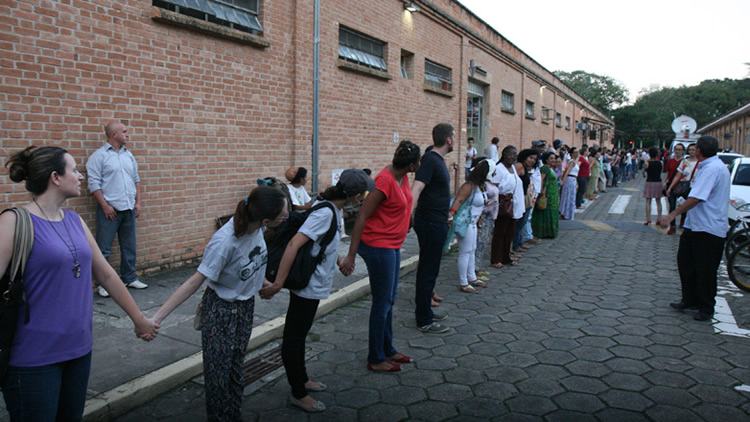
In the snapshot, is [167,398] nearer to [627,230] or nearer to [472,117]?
[627,230]

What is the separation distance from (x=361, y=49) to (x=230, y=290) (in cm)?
951

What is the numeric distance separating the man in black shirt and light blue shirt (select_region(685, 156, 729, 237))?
104 inches

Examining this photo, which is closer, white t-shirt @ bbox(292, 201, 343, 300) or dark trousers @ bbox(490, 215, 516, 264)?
white t-shirt @ bbox(292, 201, 343, 300)

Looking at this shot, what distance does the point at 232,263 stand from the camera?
10.4ft

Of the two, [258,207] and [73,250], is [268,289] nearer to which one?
[258,207]

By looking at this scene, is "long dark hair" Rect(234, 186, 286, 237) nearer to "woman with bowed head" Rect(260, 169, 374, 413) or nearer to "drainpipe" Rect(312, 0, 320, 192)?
"woman with bowed head" Rect(260, 169, 374, 413)

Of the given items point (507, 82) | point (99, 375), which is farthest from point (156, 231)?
point (507, 82)

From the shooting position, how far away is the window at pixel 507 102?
2252cm

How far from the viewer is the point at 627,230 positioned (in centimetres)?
1238

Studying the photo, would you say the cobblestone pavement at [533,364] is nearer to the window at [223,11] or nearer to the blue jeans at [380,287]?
the blue jeans at [380,287]

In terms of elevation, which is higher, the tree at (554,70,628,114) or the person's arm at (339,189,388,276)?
the tree at (554,70,628,114)

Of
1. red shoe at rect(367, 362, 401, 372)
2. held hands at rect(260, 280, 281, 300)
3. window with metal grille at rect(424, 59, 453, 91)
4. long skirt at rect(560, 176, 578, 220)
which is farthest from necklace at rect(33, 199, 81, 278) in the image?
window with metal grille at rect(424, 59, 453, 91)

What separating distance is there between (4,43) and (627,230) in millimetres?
11646

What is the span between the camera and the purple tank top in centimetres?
234
